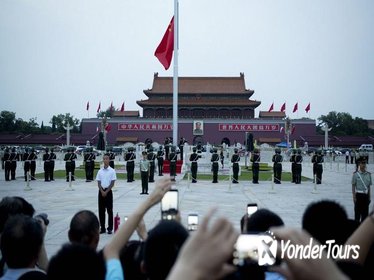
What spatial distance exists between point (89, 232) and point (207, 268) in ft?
5.84

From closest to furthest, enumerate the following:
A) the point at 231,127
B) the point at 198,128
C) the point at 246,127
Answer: the point at 198,128 → the point at 246,127 → the point at 231,127

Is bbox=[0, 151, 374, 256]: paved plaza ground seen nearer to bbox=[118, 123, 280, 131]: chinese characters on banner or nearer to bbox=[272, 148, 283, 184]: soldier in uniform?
bbox=[272, 148, 283, 184]: soldier in uniform

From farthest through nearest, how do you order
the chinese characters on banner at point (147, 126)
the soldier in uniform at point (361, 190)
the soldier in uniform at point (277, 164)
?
the chinese characters on banner at point (147, 126)
the soldier in uniform at point (277, 164)
the soldier in uniform at point (361, 190)

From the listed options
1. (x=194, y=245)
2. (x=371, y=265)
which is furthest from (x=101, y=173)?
(x=194, y=245)

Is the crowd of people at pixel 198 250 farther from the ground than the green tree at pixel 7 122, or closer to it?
closer to it

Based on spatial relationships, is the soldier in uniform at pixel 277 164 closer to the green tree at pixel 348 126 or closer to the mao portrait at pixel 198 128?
the mao portrait at pixel 198 128

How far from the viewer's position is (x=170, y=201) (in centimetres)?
211

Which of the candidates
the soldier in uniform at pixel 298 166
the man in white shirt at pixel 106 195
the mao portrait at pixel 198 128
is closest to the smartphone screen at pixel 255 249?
the man in white shirt at pixel 106 195

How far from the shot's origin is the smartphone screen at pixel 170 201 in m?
2.06

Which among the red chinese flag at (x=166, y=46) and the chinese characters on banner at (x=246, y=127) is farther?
the chinese characters on banner at (x=246, y=127)

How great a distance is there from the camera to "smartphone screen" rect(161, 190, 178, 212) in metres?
2.06

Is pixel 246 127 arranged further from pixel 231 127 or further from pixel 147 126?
pixel 147 126

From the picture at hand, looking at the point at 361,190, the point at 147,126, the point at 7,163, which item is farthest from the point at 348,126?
the point at 361,190

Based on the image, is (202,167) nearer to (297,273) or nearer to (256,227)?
(256,227)
